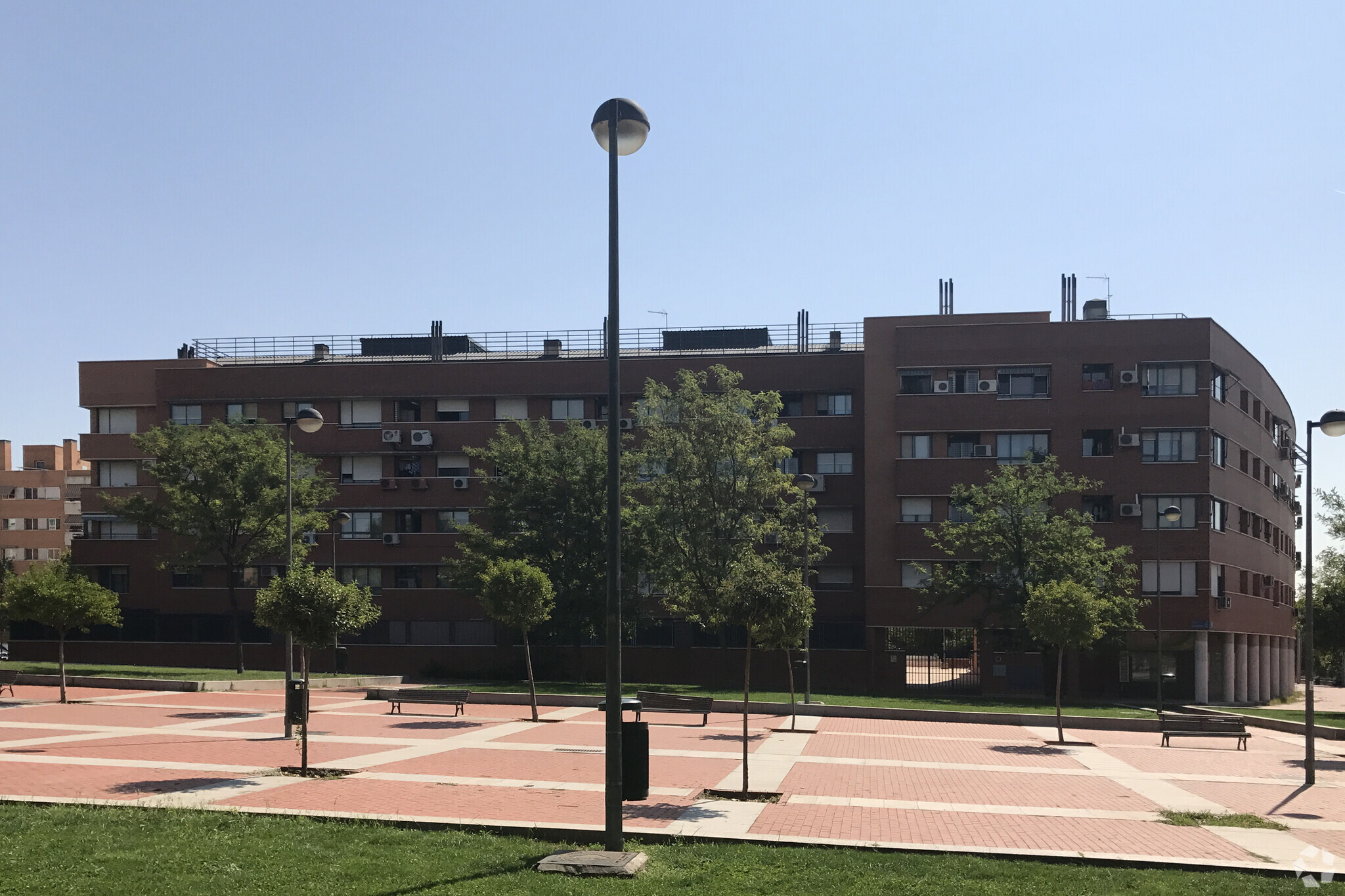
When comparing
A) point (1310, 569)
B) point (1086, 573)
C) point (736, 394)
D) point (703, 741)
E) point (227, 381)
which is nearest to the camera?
point (1310, 569)

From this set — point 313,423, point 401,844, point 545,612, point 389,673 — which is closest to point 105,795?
point 401,844

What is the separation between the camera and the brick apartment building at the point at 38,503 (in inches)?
3989

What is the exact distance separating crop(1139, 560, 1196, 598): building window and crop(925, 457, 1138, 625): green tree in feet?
7.96

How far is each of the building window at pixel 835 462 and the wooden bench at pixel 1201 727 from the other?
2806 centimetres

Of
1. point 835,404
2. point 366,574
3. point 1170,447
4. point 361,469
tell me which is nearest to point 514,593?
point 835,404

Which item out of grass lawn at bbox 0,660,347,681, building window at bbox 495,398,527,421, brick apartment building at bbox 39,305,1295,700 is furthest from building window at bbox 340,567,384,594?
grass lawn at bbox 0,660,347,681

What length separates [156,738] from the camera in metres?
22.2

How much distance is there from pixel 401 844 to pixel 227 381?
50.5 metres

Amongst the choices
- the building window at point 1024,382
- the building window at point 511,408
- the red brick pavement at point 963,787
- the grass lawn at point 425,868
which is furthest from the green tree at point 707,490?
the grass lawn at point 425,868

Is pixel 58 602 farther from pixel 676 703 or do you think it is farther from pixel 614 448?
pixel 614 448

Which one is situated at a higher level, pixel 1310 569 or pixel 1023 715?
pixel 1310 569

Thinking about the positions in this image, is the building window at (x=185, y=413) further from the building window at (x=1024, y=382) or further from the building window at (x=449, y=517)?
the building window at (x=1024, y=382)

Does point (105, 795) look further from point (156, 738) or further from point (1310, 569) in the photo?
point (1310, 569)

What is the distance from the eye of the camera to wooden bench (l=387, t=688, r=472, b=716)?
29578 mm
